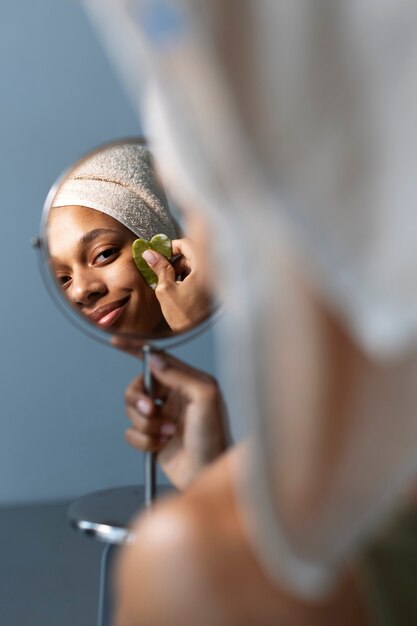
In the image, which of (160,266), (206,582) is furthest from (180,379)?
(206,582)

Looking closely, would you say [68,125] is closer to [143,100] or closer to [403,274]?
[143,100]

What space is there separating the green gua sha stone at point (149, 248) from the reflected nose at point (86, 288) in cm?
5

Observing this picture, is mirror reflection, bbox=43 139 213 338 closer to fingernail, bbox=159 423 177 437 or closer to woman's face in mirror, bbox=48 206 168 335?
woman's face in mirror, bbox=48 206 168 335

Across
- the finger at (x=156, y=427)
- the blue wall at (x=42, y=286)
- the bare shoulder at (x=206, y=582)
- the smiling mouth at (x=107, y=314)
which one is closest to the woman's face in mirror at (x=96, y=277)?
the smiling mouth at (x=107, y=314)

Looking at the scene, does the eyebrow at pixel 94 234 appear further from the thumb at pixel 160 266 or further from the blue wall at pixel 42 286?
the blue wall at pixel 42 286

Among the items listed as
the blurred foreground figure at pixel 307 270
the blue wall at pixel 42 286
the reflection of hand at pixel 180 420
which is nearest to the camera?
the blurred foreground figure at pixel 307 270

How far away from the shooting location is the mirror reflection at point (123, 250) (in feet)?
3.73

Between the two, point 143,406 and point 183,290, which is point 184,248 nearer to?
point 183,290

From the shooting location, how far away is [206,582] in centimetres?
45

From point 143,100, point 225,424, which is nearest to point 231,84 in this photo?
point 143,100

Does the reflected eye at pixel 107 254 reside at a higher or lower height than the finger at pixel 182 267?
higher

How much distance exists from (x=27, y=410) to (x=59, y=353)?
13cm

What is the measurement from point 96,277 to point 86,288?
0.8 inches

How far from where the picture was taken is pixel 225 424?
1127 millimetres
